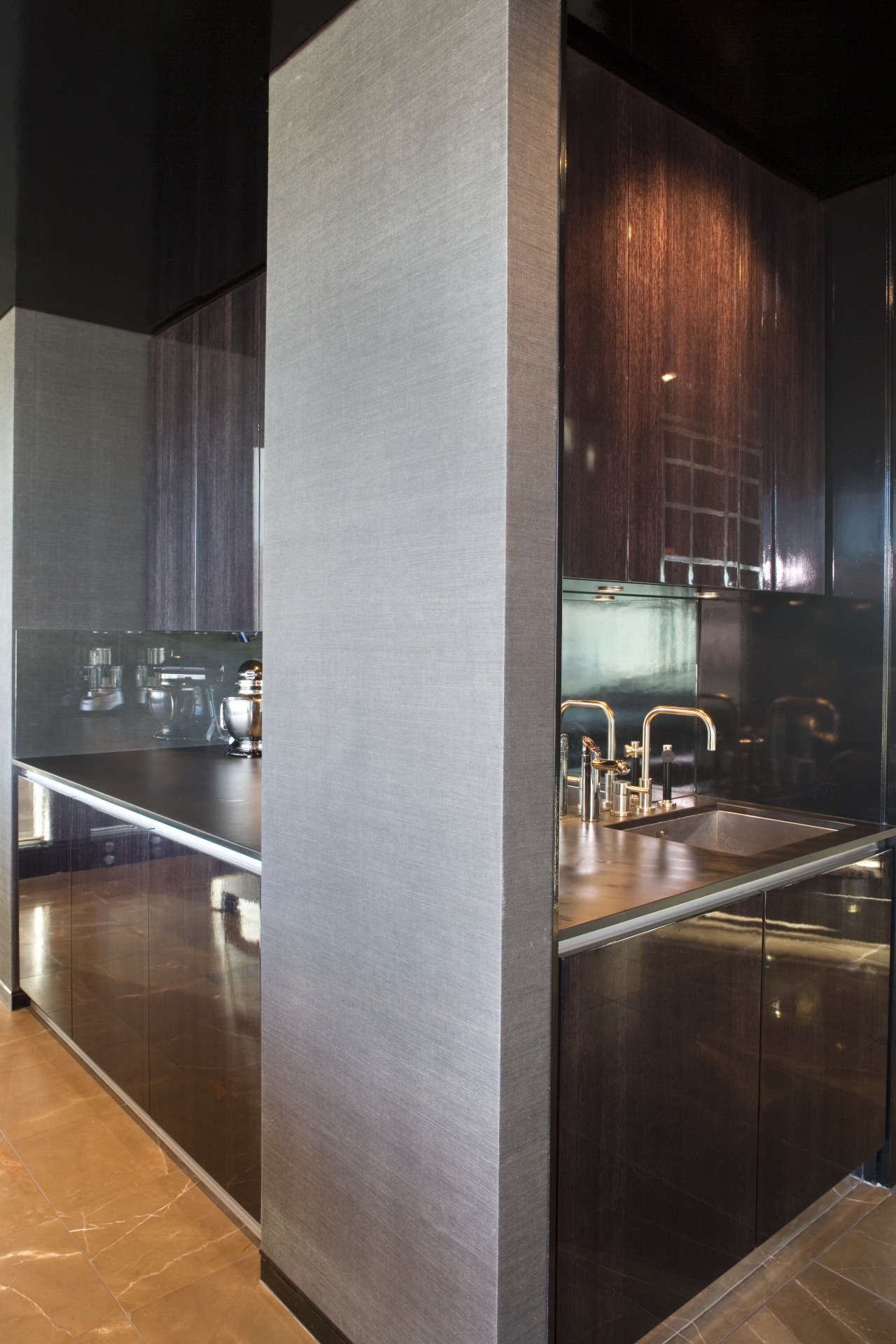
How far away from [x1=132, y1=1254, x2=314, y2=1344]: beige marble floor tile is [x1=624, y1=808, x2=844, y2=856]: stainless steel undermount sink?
1.33 m

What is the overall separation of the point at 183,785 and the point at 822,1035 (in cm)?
184

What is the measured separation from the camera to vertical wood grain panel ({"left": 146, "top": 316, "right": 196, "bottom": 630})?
3.18 meters

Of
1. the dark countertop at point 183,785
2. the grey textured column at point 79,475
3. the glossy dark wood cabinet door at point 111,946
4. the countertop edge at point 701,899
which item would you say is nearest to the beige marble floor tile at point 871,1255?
the countertop edge at point 701,899

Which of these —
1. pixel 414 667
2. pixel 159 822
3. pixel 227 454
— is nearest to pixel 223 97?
pixel 227 454

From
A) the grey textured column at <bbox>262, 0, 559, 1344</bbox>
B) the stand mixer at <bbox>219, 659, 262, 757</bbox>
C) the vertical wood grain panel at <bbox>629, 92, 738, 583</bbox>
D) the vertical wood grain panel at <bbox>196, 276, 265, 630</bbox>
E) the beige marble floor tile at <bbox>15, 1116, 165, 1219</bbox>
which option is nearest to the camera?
the grey textured column at <bbox>262, 0, 559, 1344</bbox>

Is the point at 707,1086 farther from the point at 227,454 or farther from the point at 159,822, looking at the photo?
the point at 227,454

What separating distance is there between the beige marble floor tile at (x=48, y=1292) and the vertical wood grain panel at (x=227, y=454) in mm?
1652

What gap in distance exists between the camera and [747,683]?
2637mm

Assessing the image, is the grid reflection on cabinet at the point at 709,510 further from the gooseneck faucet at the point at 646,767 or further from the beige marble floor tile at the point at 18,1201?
the beige marble floor tile at the point at 18,1201

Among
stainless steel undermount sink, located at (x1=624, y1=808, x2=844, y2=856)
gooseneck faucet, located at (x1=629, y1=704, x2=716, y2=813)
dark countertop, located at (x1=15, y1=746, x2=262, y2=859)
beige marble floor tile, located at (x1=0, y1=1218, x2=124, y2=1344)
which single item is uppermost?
gooseneck faucet, located at (x1=629, y1=704, x2=716, y2=813)

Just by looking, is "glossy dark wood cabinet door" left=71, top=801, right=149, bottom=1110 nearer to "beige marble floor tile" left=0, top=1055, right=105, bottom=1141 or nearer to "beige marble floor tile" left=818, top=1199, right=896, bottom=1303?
"beige marble floor tile" left=0, top=1055, right=105, bottom=1141

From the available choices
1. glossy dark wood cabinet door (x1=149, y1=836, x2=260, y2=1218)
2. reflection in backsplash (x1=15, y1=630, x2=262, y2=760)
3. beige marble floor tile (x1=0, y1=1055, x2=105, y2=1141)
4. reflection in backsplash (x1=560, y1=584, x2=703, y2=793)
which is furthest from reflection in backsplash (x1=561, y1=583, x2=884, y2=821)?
beige marble floor tile (x1=0, y1=1055, x2=105, y2=1141)

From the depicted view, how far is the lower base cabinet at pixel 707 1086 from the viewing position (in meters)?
1.48

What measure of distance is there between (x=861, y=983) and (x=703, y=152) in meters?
1.98
